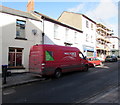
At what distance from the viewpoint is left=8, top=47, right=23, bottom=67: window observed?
12.1 metres

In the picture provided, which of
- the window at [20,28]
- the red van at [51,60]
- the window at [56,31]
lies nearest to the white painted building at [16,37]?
the window at [20,28]

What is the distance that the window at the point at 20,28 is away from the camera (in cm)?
1271

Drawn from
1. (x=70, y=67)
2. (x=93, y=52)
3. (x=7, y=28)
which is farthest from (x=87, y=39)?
(x=7, y=28)

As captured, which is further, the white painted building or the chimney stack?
the chimney stack

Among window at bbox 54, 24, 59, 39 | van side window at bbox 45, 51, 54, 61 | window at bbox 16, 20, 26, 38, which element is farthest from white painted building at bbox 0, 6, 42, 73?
van side window at bbox 45, 51, 54, 61

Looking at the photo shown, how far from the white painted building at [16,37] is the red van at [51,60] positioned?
3.00 m

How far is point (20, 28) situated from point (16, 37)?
117cm

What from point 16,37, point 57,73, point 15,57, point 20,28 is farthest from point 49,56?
point 20,28

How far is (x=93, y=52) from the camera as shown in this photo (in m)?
28.1

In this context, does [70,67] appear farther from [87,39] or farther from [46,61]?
[87,39]

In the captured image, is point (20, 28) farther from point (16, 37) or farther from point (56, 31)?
point (56, 31)

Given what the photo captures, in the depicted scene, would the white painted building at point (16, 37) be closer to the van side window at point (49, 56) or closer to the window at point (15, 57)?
the window at point (15, 57)

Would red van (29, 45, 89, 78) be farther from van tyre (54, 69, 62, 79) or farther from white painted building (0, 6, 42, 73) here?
white painted building (0, 6, 42, 73)

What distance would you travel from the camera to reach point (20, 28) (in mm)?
12891
